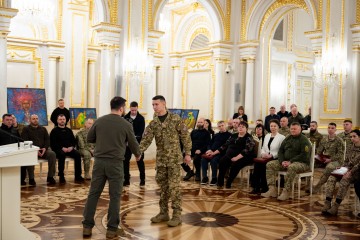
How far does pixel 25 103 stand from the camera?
1058 cm

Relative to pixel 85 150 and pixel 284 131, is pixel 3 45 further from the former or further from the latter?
pixel 284 131

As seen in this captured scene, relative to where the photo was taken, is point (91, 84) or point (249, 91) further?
point (91, 84)

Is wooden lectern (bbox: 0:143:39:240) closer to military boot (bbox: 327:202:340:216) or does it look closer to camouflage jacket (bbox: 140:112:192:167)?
camouflage jacket (bbox: 140:112:192:167)

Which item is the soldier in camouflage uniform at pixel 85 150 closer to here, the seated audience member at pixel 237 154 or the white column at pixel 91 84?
the seated audience member at pixel 237 154

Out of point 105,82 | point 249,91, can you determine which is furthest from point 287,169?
point 249,91

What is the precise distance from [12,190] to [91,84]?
10.5 meters

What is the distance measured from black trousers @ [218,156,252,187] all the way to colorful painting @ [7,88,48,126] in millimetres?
5038

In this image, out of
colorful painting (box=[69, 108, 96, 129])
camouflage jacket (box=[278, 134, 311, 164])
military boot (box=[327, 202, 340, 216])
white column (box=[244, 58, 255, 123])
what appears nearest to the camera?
military boot (box=[327, 202, 340, 216])

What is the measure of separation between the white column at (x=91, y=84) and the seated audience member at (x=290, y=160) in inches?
333

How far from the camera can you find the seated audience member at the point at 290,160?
23.0ft

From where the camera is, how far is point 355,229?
5387 millimetres

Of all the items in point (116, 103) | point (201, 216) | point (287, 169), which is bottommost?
point (201, 216)

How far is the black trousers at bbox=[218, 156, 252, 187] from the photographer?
7.87 m

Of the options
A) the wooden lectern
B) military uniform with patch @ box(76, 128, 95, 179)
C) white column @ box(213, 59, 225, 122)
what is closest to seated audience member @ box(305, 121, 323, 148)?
military uniform with patch @ box(76, 128, 95, 179)
